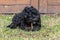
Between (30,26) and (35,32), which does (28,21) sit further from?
(35,32)

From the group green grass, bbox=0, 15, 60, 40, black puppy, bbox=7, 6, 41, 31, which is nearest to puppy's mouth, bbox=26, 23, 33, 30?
black puppy, bbox=7, 6, 41, 31

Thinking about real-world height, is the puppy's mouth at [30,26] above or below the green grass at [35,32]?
above

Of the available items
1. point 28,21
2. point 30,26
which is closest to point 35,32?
point 30,26

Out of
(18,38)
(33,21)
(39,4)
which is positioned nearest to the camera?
(18,38)

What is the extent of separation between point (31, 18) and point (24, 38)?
2.18 feet

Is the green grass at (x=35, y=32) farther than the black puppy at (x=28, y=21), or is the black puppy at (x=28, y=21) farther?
the black puppy at (x=28, y=21)

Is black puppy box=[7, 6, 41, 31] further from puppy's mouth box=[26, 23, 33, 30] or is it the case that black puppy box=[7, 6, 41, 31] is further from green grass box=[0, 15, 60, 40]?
green grass box=[0, 15, 60, 40]

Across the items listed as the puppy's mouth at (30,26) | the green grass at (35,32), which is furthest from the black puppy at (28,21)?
the green grass at (35,32)

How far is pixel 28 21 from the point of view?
675cm

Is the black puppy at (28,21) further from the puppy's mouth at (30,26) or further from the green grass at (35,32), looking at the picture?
the green grass at (35,32)

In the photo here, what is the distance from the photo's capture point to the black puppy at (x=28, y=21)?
22.1 ft

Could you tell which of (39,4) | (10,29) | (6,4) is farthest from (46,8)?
(10,29)

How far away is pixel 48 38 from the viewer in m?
6.34

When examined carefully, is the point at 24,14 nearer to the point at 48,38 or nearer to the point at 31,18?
the point at 31,18
